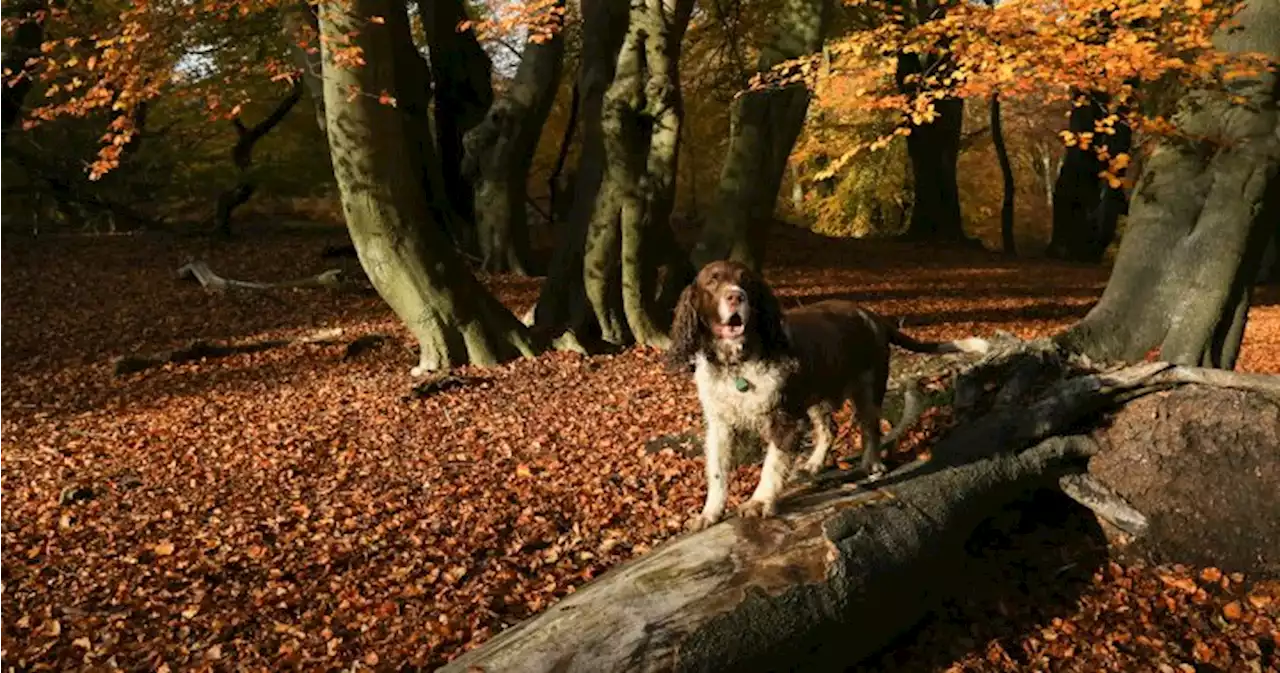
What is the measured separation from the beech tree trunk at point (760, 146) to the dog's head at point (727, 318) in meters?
6.82

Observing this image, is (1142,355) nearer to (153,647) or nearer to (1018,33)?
(1018,33)

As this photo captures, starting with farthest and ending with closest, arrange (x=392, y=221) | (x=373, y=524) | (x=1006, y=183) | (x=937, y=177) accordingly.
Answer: (x=1006, y=183), (x=937, y=177), (x=392, y=221), (x=373, y=524)

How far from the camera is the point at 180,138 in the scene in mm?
20656

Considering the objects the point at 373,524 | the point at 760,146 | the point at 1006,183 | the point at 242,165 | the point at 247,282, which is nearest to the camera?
the point at 373,524

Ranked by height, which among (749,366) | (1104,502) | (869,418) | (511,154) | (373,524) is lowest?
(373,524)

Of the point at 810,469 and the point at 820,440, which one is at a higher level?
the point at 820,440

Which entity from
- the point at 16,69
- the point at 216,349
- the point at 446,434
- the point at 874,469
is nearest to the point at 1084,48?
the point at 874,469

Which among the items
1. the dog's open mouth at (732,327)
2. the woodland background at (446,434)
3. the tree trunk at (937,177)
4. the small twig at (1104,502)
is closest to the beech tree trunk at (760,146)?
the woodland background at (446,434)

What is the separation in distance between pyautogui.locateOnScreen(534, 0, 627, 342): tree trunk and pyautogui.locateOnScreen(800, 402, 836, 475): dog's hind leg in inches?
228

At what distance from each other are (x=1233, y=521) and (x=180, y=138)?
2045 cm

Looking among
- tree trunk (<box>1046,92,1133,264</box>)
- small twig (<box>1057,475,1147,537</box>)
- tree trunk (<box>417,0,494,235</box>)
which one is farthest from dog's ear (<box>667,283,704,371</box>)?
tree trunk (<box>1046,92,1133,264</box>)

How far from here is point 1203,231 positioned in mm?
8172

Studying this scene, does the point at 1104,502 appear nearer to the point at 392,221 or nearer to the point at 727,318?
the point at 727,318

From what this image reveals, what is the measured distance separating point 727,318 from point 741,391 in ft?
1.35
